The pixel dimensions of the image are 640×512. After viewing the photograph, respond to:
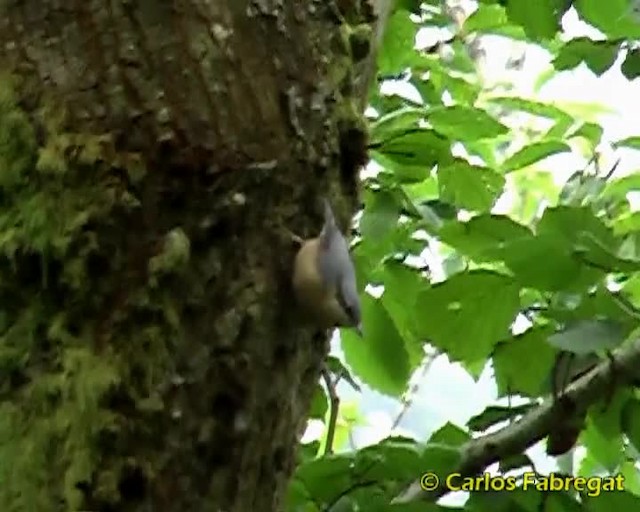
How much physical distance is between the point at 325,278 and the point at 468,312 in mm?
319

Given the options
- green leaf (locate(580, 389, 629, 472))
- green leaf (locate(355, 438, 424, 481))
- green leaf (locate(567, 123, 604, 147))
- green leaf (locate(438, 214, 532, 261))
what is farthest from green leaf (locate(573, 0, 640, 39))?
green leaf (locate(355, 438, 424, 481))

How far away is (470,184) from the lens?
1.03 metres

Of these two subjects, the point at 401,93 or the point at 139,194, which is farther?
the point at 401,93

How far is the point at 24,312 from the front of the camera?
1.92 ft

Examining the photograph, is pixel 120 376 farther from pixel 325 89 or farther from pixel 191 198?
pixel 325 89

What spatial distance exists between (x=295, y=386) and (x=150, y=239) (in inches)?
4.9

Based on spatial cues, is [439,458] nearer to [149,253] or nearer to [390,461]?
[390,461]

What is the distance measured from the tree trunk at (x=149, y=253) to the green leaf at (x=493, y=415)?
1.19 feet

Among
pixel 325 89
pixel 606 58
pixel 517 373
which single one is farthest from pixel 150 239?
pixel 606 58

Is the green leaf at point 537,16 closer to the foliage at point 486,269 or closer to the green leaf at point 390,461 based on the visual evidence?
the foliage at point 486,269

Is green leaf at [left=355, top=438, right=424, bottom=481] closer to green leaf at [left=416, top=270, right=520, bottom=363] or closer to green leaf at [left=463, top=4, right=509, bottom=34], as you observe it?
green leaf at [left=416, top=270, right=520, bottom=363]

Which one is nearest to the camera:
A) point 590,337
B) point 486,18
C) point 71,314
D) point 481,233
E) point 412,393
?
point 71,314

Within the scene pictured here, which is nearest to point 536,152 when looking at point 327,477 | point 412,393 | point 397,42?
point 397,42

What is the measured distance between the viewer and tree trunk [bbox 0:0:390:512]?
560 millimetres
